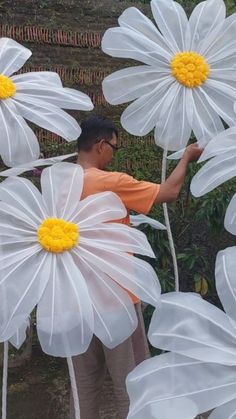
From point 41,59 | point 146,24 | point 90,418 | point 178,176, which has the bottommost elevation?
point 90,418

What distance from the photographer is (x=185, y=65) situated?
1.69 m

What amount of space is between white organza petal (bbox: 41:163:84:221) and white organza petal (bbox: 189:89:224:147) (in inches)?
16.0

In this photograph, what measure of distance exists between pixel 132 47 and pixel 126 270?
2.26 ft

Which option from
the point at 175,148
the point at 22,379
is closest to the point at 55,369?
the point at 22,379

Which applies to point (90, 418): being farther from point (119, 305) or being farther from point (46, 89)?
point (46, 89)

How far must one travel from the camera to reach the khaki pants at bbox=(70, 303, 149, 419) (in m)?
1.88

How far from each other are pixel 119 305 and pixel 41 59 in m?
2.72

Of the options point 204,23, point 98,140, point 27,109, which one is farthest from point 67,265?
point 204,23

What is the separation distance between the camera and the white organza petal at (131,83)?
169cm

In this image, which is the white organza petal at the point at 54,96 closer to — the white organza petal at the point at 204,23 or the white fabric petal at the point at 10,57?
the white fabric petal at the point at 10,57

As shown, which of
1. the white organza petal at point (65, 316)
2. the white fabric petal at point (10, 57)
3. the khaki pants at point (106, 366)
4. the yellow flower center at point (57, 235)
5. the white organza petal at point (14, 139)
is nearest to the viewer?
the white organza petal at point (65, 316)

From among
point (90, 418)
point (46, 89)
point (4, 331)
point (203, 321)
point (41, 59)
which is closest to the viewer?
point (203, 321)

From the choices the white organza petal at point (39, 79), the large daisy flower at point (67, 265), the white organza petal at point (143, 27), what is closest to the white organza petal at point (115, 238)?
the large daisy flower at point (67, 265)

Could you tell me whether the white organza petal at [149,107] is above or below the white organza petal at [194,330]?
above
